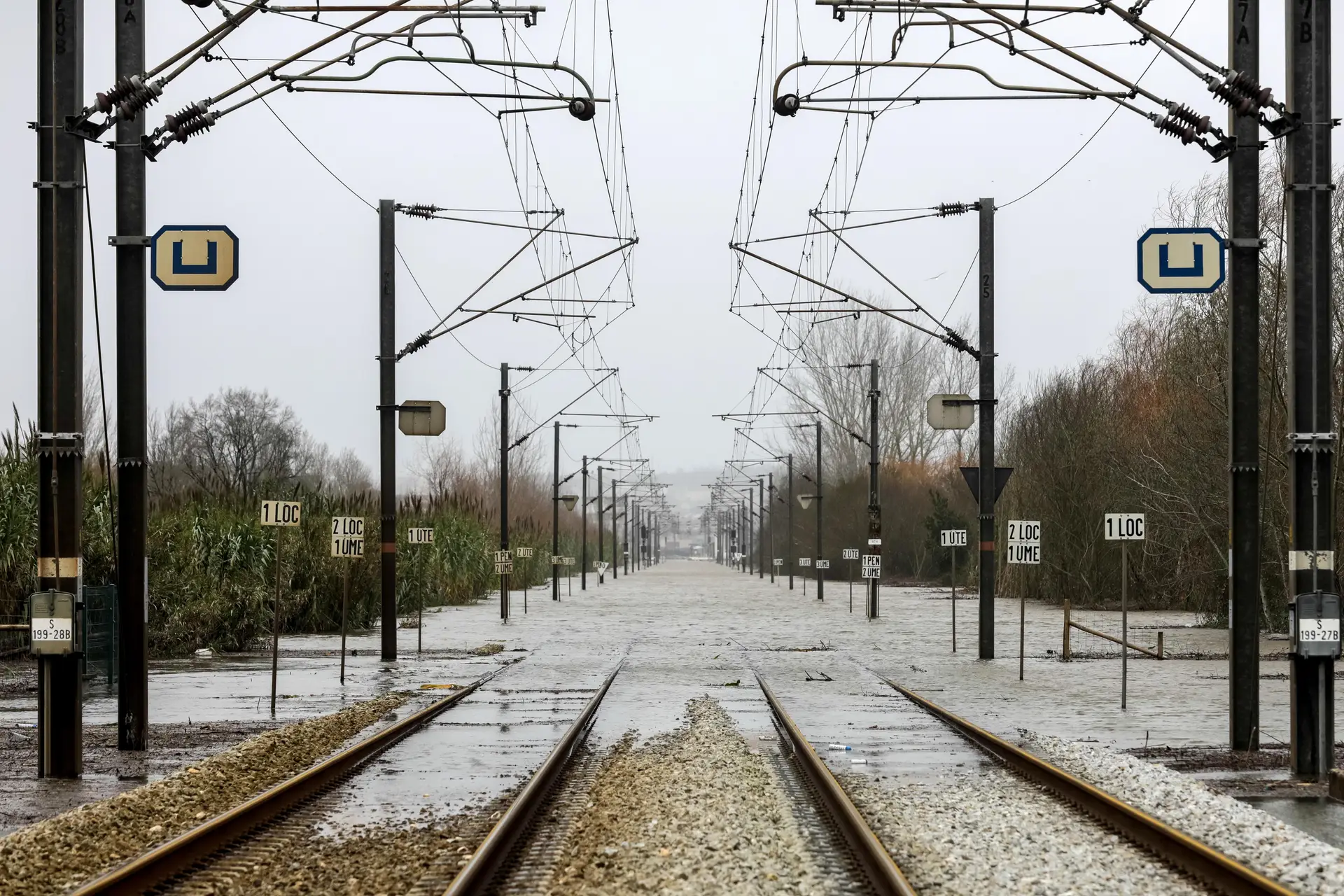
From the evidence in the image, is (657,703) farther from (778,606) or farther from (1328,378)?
(778,606)

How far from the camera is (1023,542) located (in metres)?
24.4

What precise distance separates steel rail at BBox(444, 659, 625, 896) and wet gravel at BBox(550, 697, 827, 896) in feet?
1.28

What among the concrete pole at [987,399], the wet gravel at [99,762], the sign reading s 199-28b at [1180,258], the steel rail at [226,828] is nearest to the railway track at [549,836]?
the steel rail at [226,828]

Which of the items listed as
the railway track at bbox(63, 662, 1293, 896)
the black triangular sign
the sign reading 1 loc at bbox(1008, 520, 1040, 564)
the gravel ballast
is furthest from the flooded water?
the black triangular sign

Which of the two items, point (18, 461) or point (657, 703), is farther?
point (18, 461)

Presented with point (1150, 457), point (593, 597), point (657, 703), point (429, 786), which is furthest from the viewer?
point (593, 597)

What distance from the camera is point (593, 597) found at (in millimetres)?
70062

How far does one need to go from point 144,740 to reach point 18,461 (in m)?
12.7

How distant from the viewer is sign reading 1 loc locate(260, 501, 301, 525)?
20531mm

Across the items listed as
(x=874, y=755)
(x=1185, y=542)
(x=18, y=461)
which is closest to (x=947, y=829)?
(x=874, y=755)

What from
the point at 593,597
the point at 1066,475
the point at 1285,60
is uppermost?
the point at 1285,60

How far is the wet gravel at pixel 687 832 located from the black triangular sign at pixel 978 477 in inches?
470

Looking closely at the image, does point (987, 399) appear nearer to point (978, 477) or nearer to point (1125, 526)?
point (978, 477)

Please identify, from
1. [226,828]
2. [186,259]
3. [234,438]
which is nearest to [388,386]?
[186,259]
